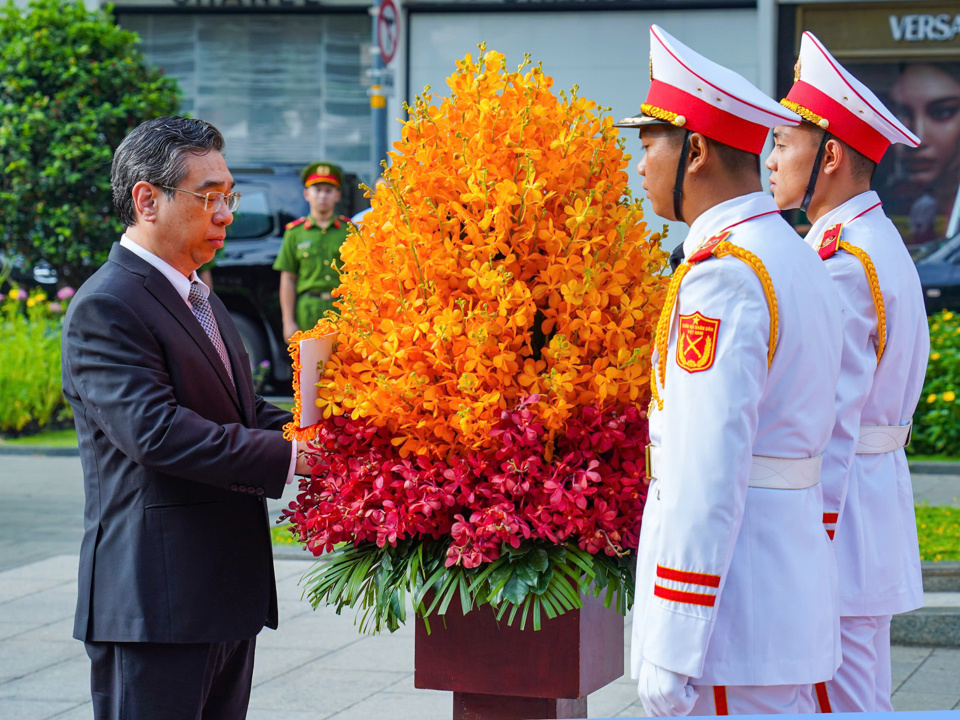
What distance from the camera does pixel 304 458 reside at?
2.72 meters

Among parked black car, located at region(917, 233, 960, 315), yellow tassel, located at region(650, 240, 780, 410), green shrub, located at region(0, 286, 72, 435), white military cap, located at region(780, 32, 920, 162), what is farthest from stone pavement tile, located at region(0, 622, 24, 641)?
parked black car, located at region(917, 233, 960, 315)

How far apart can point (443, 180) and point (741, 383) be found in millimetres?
839

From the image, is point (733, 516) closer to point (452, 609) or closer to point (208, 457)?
point (452, 609)

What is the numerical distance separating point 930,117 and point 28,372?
8813 mm

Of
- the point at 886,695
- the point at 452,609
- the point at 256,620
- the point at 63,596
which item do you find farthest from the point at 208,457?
the point at 63,596

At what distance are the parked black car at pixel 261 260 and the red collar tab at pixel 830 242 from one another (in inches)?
342

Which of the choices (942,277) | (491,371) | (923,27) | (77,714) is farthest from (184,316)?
(923,27)

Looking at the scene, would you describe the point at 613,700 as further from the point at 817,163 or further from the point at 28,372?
the point at 28,372

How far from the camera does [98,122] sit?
10438mm

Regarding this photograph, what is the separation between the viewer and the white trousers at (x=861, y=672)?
9.86 feet

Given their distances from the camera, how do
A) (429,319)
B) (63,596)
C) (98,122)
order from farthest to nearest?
1. (98,122)
2. (63,596)
3. (429,319)

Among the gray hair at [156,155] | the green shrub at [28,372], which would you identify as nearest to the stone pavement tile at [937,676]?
the gray hair at [156,155]

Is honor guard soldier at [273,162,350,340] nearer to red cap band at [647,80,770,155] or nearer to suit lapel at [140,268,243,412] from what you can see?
suit lapel at [140,268,243,412]

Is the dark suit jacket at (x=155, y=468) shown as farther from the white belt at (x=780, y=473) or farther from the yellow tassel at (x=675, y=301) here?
the white belt at (x=780, y=473)
